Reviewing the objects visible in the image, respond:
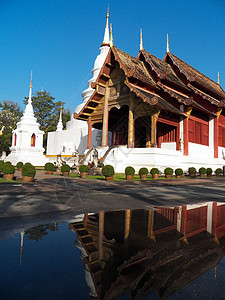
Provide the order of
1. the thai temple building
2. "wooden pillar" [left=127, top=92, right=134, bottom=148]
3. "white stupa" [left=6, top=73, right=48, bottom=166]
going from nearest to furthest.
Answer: the thai temple building < "wooden pillar" [left=127, top=92, right=134, bottom=148] < "white stupa" [left=6, top=73, right=48, bottom=166]

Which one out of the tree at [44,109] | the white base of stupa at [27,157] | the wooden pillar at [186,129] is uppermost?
the tree at [44,109]

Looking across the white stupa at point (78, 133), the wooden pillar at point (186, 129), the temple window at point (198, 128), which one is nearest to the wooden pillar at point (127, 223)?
the wooden pillar at point (186, 129)

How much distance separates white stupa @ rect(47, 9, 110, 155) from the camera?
3238 cm

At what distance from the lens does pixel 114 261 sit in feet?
7.61

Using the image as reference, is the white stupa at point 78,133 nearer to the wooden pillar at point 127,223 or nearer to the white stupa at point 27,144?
the white stupa at point 27,144

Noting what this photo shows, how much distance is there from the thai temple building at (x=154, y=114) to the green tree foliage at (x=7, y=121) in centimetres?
1759

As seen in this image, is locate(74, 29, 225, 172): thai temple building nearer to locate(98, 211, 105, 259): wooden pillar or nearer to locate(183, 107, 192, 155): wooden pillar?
locate(183, 107, 192, 155): wooden pillar

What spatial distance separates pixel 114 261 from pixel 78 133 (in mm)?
31868

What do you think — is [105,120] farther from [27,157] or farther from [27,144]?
[27,144]

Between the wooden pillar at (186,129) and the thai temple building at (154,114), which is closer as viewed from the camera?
the thai temple building at (154,114)

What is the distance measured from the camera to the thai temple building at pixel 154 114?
688 inches

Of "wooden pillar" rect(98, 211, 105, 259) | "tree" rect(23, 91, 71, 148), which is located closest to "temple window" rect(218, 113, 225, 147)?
"wooden pillar" rect(98, 211, 105, 259)

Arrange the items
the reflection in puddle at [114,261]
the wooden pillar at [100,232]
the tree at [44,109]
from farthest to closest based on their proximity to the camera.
A: the tree at [44,109], the wooden pillar at [100,232], the reflection in puddle at [114,261]

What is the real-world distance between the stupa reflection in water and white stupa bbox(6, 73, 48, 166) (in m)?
21.3
